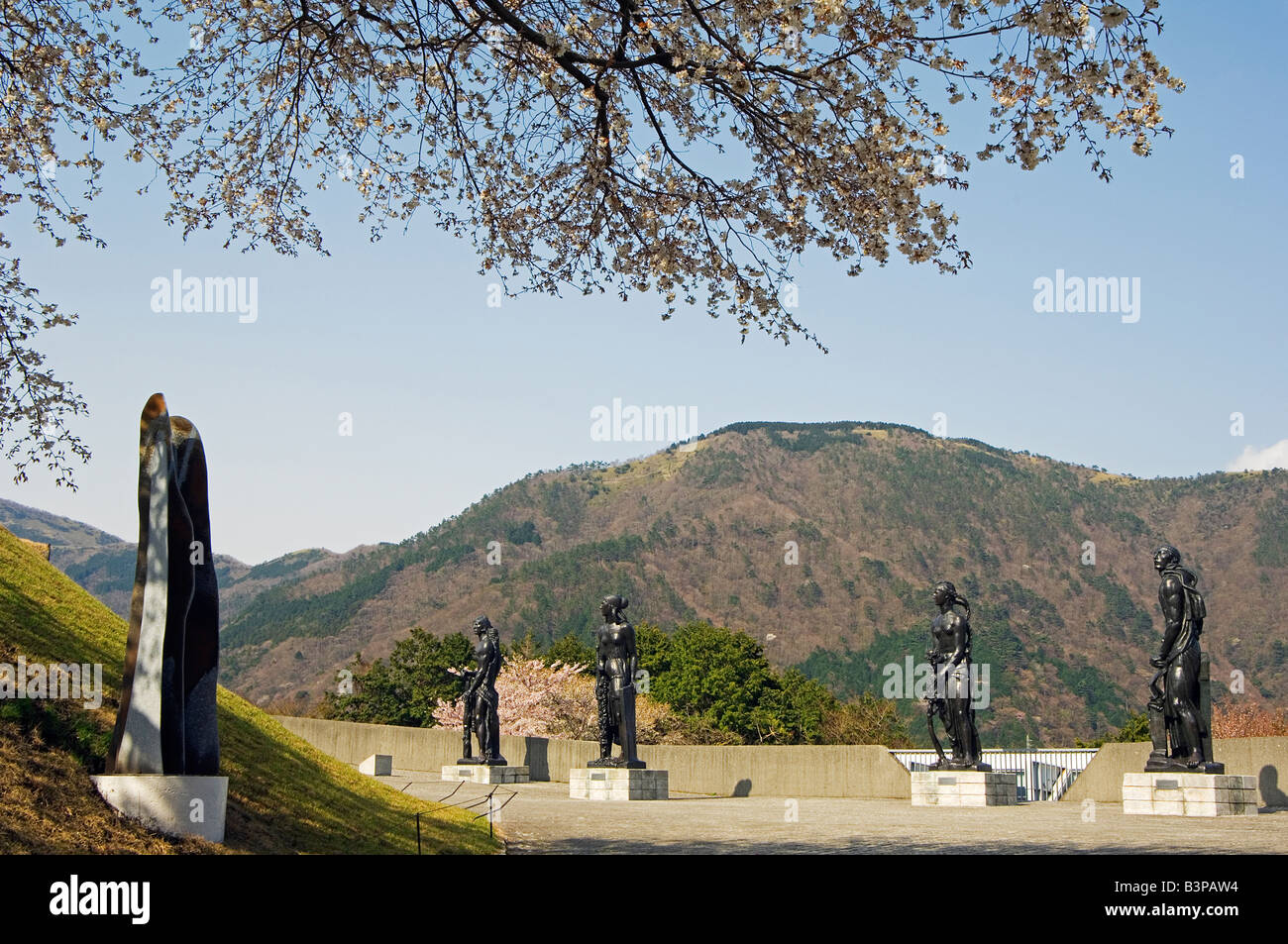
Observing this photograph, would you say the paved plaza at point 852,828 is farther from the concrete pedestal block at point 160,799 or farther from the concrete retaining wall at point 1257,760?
the concrete pedestal block at point 160,799

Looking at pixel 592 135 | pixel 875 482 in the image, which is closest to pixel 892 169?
pixel 592 135

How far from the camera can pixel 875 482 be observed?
463ft

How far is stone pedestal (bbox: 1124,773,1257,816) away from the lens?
14.2m

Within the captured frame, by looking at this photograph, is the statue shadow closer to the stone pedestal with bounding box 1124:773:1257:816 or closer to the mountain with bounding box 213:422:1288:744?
the stone pedestal with bounding box 1124:773:1257:816

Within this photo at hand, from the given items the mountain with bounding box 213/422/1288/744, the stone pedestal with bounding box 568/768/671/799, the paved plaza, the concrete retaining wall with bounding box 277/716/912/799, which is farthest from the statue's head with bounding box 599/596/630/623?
the mountain with bounding box 213/422/1288/744

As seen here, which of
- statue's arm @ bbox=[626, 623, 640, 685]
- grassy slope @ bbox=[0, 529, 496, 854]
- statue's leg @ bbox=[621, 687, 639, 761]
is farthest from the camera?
statue's arm @ bbox=[626, 623, 640, 685]

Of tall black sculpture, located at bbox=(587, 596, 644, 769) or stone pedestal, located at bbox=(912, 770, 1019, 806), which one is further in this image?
tall black sculpture, located at bbox=(587, 596, 644, 769)

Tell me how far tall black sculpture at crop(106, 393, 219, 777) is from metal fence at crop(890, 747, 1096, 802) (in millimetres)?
18847

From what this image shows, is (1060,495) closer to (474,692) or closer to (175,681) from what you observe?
(474,692)

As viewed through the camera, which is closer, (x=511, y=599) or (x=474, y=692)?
(x=474, y=692)

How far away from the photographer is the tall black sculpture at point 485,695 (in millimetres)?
21797

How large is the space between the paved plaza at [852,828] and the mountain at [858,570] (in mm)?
60951

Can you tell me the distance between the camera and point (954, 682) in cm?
1664
